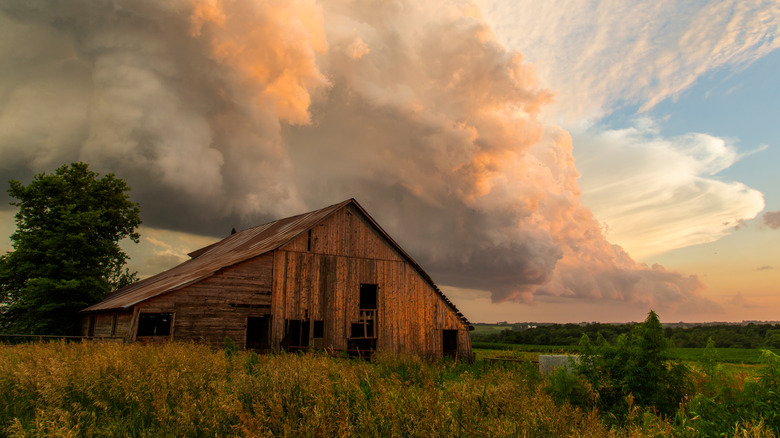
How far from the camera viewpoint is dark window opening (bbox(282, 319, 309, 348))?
20.8 meters

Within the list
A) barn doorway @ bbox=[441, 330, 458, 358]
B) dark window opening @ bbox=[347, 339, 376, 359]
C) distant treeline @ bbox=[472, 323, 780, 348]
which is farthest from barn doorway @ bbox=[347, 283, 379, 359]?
distant treeline @ bbox=[472, 323, 780, 348]

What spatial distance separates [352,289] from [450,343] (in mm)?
8086

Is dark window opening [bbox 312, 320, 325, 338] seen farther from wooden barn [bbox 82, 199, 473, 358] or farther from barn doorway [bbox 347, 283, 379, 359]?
barn doorway [bbox 347, 283, 379, 359]

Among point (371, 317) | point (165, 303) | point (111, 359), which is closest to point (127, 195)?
point (165, 303)

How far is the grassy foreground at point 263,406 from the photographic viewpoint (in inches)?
189

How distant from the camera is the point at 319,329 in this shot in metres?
21.9

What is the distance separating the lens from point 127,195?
37875 millimetres

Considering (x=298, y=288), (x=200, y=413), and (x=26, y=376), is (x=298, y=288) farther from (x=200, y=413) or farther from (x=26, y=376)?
(x=200, y=413)

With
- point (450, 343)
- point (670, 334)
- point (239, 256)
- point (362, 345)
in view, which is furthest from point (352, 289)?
point (670, 334)

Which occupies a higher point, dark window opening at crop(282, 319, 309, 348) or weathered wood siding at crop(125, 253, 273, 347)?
weathered wood siding at crop(125, 253, 273, 347)

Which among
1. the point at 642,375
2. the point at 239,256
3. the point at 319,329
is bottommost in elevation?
the point at 642,375

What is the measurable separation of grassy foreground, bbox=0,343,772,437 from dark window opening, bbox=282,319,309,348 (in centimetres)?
1217

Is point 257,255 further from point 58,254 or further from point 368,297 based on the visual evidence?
point 58,254

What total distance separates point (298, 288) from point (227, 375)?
1354cm
